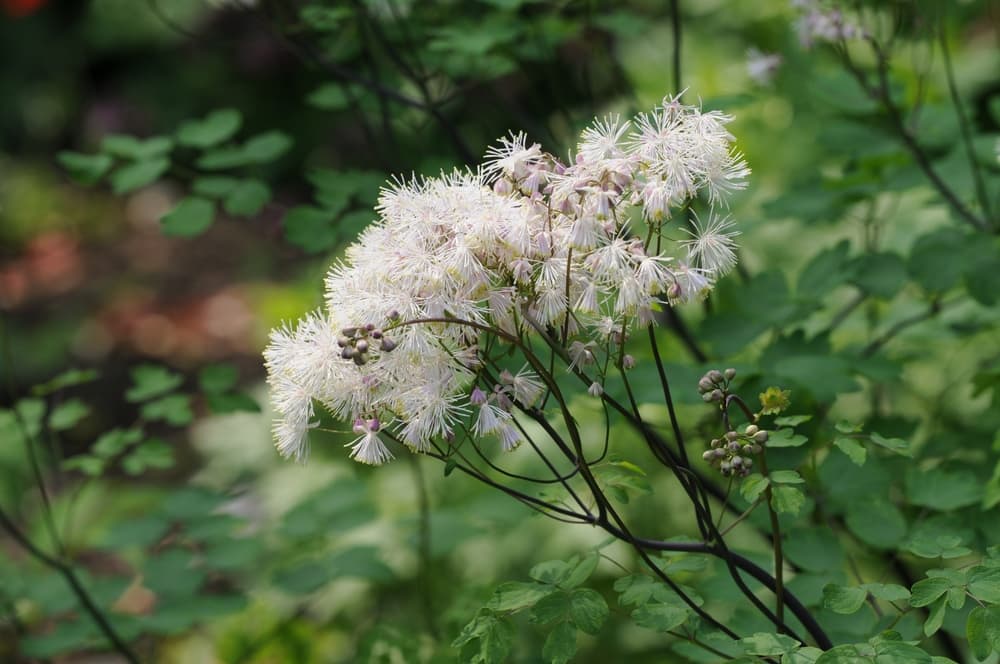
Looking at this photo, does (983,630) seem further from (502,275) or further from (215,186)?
(215,186)

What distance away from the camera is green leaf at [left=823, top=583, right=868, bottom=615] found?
1.39m

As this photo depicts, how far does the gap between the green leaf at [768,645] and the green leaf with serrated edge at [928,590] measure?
178 mm

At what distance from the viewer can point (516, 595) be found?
56.6 inches

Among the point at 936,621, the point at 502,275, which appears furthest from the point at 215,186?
the point at 936,621

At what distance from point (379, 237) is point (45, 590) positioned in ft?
6.49

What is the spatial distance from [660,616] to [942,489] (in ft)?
2.61

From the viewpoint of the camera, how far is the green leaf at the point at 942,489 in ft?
6.21

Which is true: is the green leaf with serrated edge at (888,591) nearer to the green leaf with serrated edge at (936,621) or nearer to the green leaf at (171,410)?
the green leaf with serrated edge at (936,621)

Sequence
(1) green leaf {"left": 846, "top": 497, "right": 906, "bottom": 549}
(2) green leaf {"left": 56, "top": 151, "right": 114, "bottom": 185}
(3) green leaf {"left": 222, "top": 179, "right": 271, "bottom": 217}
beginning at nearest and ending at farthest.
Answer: (1) green leaf {"left": 846, "top": 497, "right": 906, "bottom": 549} < (3) green leaf {"left": 222, "top": 179, "right": 271, "bottom": 217} < (2) green leaf {"left": 56, "top": 151, "right": 114, "bottom": 185}

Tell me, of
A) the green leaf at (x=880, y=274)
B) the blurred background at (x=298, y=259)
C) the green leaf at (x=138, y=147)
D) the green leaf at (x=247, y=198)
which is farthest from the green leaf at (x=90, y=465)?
the green leaf at (x=880, y=274)

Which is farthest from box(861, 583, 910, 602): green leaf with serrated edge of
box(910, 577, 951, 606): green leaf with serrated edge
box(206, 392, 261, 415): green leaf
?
box(206, 392, 261, 415): green leaf

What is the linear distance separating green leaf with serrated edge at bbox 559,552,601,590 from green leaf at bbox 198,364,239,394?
143 centimetres

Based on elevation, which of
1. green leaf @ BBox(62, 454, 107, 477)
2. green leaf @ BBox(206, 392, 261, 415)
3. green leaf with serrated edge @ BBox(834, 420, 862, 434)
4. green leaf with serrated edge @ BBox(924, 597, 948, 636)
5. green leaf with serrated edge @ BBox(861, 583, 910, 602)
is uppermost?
green leaf @ BBox(206, 392, 261, 415)

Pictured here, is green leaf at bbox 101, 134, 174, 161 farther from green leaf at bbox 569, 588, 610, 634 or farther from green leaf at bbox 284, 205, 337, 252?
green leaf at bbox 569, 588, 610, 634
